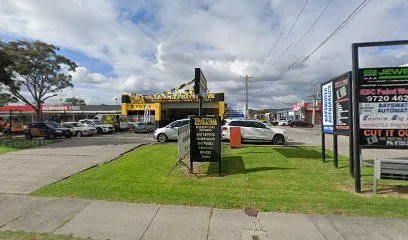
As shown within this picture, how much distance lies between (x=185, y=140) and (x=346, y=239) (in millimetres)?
6494

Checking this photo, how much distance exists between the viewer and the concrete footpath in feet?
18.3

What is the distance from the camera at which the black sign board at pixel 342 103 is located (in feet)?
30.9

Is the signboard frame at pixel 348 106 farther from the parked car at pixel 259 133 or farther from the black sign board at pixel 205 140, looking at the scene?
the parked car at pixel 259 133

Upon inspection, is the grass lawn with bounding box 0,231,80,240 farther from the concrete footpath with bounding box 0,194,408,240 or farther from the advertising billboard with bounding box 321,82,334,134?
the advertising billboard with bounding box 321,82,334,134

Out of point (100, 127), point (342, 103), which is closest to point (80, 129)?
point (100, 127)

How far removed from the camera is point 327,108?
1176cm

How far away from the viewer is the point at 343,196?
775 cm

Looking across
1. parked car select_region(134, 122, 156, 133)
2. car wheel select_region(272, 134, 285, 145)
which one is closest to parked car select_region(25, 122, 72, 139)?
parked car select_region(134, 122, 156, 133)

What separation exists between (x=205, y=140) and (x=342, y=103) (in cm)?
405

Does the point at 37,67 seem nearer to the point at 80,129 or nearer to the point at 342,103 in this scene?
the point at 80,129

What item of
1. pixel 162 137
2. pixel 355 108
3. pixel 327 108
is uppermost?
pixel 327 108

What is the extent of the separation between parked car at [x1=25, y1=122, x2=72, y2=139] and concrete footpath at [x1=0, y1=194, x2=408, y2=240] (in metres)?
21.9

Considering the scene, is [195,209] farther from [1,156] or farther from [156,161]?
[1,156]

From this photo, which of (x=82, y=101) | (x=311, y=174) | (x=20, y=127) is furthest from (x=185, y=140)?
(x=82, y=101)
